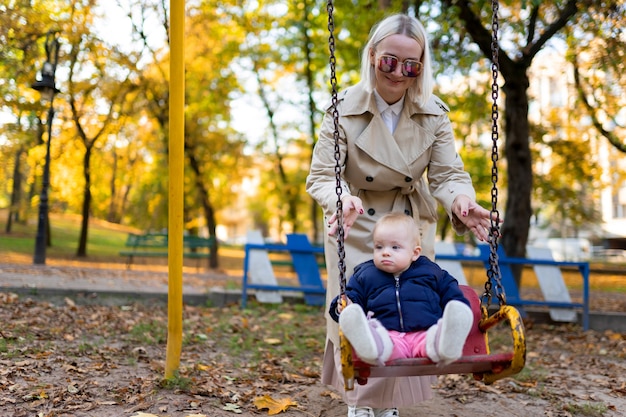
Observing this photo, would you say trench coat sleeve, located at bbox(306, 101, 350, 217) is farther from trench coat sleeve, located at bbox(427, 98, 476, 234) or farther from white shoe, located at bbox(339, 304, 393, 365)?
white shoe, located at bbox(339, 304, 393, 365)

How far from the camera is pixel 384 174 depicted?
9.49 ft

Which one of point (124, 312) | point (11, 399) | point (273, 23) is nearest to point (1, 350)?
point (11, 399)

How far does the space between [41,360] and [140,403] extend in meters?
1.21

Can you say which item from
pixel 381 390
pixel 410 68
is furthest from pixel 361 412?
pixel 410 68

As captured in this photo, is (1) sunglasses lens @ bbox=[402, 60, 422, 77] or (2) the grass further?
(2) the grass

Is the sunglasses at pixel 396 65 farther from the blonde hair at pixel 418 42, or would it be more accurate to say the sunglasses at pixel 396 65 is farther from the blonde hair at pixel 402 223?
the blonde hair at pixel 402 223

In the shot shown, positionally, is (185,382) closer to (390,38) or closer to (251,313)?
A: (390,38)

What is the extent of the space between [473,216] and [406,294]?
0.58 metres

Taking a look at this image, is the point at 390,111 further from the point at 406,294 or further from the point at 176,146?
the point at 176,146

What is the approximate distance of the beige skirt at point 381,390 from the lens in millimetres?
2889

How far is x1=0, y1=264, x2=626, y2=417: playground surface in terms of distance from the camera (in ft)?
11.9

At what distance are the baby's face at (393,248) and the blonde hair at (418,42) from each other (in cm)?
73

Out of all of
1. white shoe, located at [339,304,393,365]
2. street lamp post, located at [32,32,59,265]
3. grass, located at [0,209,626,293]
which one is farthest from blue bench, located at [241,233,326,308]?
street lamp post, located at [32,32,59,265]

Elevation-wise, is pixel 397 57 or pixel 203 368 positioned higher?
pixel 397 57
